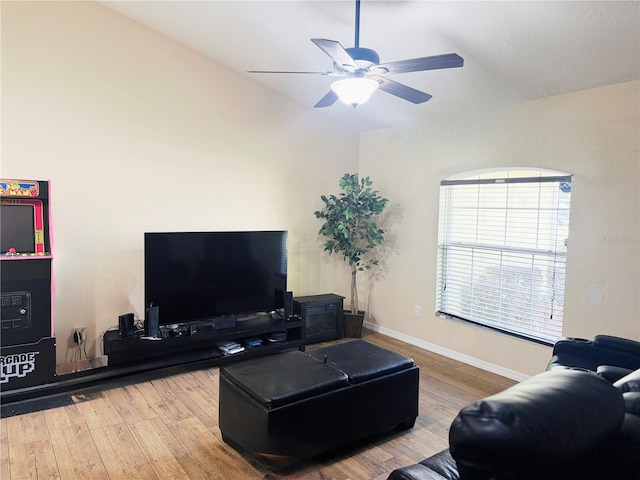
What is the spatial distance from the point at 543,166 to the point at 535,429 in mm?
3154

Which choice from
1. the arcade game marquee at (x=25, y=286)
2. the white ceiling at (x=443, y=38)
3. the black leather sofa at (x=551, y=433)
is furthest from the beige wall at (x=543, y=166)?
the arcade game marquee at (x=25, y=286)

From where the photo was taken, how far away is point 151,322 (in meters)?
3.62

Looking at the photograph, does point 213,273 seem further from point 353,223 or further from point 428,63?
point 428,63

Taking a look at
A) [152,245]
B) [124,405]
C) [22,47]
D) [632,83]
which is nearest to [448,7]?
[632,83]

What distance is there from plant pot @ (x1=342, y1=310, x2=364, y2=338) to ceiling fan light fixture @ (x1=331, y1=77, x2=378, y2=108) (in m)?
2.92

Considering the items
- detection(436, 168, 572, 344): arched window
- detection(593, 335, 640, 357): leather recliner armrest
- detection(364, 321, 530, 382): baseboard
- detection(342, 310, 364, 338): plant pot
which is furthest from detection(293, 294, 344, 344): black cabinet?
detection(593, 335, 640, 357): leather recliner armrest

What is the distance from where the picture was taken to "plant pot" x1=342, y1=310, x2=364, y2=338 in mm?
4969

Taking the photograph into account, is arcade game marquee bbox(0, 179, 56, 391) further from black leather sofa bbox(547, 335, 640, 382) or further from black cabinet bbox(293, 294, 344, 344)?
black leather sofa bbox(547, 335, 640, 382)

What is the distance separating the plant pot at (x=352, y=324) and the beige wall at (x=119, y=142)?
133 centimetres

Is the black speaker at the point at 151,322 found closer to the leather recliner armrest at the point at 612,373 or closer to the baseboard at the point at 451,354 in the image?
the baseboard at the point at 451,354

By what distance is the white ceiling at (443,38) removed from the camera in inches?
103

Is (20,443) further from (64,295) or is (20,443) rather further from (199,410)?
(64,295)

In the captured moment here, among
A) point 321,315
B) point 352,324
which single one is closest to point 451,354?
point 352,324

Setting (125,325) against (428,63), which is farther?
(125,325)
